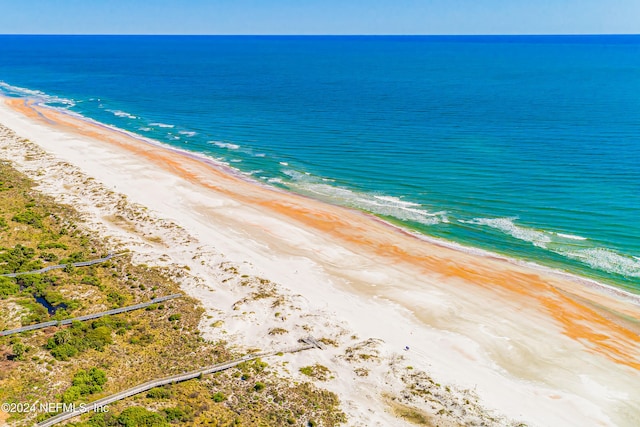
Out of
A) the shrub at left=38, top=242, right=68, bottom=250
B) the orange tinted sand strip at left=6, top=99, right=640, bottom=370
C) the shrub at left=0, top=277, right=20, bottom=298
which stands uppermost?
the orange tinted sand strip at left=6, top=99, right=640, bottom=370

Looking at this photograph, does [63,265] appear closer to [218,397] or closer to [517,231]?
[218,397]

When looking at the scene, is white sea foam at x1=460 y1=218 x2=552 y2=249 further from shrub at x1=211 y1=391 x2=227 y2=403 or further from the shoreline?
shrub at x1=211 y1=391 x2=227 y2=403

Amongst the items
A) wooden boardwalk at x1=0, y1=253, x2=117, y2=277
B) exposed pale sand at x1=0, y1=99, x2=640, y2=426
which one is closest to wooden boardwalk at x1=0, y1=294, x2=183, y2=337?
exposed pale sand at x1=0, y1=99, x2=640, y2=426

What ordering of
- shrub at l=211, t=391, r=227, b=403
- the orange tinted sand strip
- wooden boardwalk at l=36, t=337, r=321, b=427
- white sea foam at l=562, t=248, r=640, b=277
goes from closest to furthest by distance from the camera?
wooden boardwalk at l=36, t=337, r=321, b=427 → shrub at l=211, t=391, r=227, b=403 → the orange tinted sand strip → white sea foam at l=562, t=248, r=640, b=277

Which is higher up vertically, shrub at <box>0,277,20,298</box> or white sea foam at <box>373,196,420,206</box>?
white sea foam at <box>373,196,420,206</box>

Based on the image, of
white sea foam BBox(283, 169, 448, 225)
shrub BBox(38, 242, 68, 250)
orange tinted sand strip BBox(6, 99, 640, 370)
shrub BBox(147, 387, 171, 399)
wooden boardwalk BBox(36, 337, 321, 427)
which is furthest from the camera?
A: white sea foam BBox(283, 169, 448, 225)

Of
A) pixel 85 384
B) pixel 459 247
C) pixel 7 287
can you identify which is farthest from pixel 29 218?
pixel 459 247
